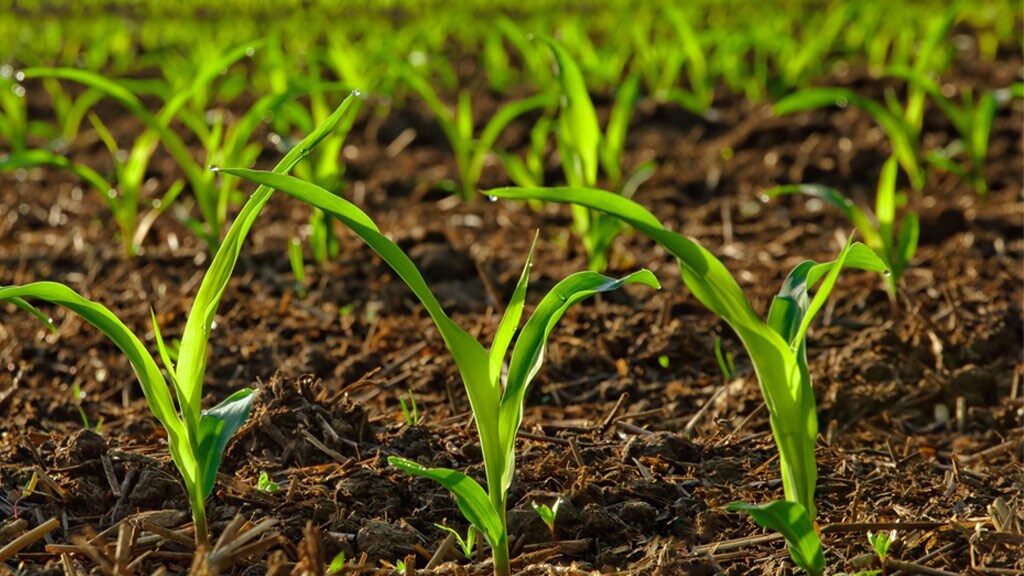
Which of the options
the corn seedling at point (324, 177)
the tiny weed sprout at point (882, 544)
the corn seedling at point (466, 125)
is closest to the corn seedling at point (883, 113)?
the corn seedling at point (466, 125)

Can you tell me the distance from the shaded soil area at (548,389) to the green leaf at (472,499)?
10cm

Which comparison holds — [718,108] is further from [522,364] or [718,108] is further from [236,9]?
[236,9]

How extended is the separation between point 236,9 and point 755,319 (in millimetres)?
8859

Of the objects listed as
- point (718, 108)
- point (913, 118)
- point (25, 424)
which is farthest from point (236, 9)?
point (25, 424)

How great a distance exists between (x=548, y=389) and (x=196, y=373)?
0.95m

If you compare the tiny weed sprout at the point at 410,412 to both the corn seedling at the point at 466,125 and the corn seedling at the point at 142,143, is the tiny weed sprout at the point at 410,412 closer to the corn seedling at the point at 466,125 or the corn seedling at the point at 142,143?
the corn seedling at the point at 142,143

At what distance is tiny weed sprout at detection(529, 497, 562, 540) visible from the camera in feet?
4.88

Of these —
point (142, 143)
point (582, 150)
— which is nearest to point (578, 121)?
point (582, 150)

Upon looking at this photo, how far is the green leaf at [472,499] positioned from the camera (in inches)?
50.6

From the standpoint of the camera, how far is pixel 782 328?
4.62ft

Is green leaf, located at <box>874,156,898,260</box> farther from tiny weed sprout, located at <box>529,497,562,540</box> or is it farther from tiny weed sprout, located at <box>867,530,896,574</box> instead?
tiny weed sprout, located at <box>529,497,562,540</box>

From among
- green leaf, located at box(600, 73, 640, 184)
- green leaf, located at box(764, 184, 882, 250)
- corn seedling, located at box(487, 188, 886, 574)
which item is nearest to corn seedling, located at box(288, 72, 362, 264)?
green leaf, located at box(600, 73, 640, 184)

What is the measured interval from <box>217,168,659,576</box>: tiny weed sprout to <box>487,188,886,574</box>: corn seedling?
2.6 inches

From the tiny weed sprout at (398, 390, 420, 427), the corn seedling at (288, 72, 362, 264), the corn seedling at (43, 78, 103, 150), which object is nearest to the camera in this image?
the tiny weed sprout at (398, 390, 420, 427)
